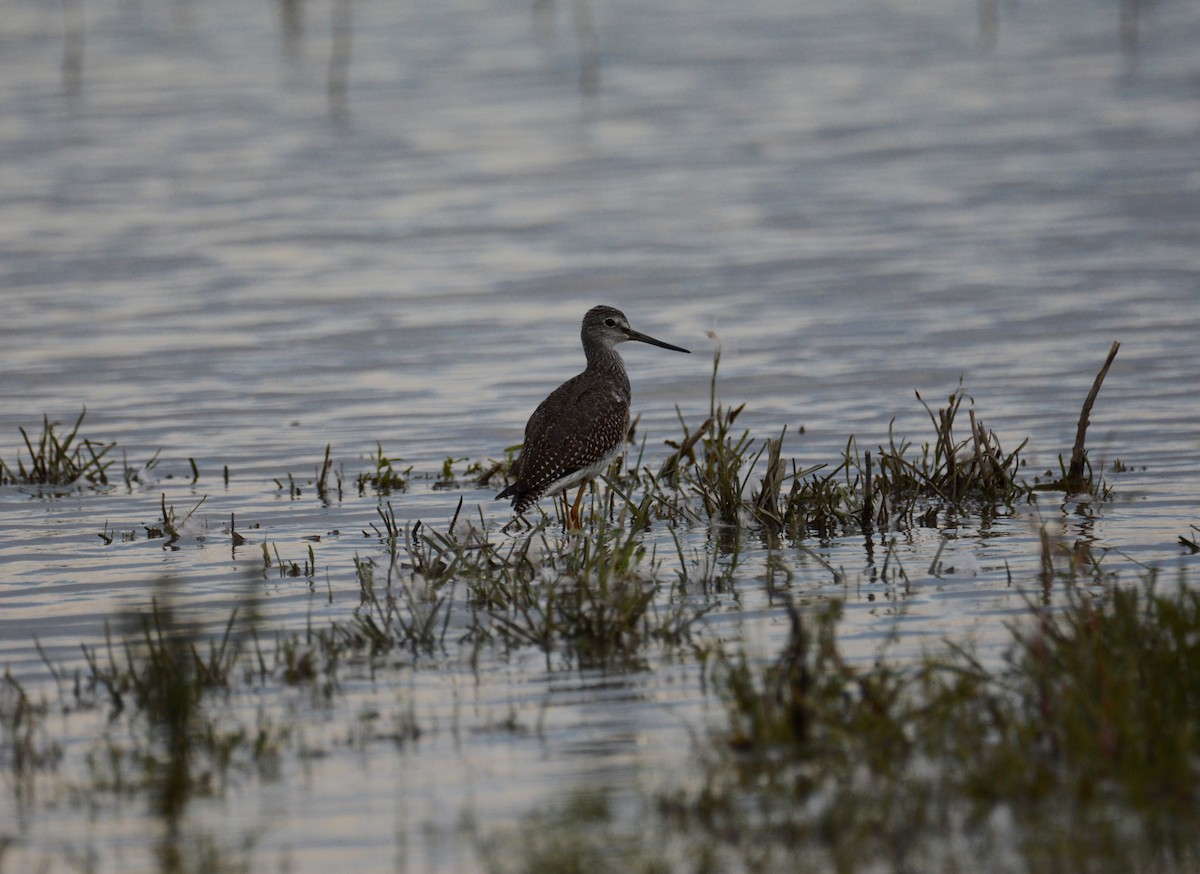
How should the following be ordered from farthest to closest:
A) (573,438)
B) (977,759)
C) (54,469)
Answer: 1. (54,469)
2. (573,438)
3. (977,759)

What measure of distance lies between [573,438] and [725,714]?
3768 mm

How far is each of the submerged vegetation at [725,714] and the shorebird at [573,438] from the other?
1.09m

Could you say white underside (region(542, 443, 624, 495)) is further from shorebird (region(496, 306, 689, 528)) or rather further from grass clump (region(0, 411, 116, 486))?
grass clump (region(0, 411, 116, 486))

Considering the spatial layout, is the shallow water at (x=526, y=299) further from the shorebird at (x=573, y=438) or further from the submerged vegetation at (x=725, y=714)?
the shorebird at (x=573, y=438)

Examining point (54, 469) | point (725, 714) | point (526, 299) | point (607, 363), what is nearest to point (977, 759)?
point (725, 714)

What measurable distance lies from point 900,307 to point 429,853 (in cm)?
1263

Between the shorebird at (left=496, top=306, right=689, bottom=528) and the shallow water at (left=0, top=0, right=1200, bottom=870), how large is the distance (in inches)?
25.9

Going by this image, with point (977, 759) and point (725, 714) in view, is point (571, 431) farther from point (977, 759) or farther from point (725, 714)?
point (977, 759)

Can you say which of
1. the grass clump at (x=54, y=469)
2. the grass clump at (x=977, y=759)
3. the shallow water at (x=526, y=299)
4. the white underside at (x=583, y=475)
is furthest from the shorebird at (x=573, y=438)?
the grass clump at (x=977, y=759)

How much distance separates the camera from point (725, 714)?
614 cm

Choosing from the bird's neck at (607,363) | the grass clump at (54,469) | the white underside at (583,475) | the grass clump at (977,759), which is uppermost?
the bird's neck at (607,363)

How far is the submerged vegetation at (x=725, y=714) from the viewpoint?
16.5ft

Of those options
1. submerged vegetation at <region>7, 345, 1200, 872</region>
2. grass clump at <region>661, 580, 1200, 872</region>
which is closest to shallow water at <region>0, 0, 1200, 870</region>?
submerged vegetation at <region>7, 345, 1200, 872</region>

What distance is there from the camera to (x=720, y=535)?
9.06 m
